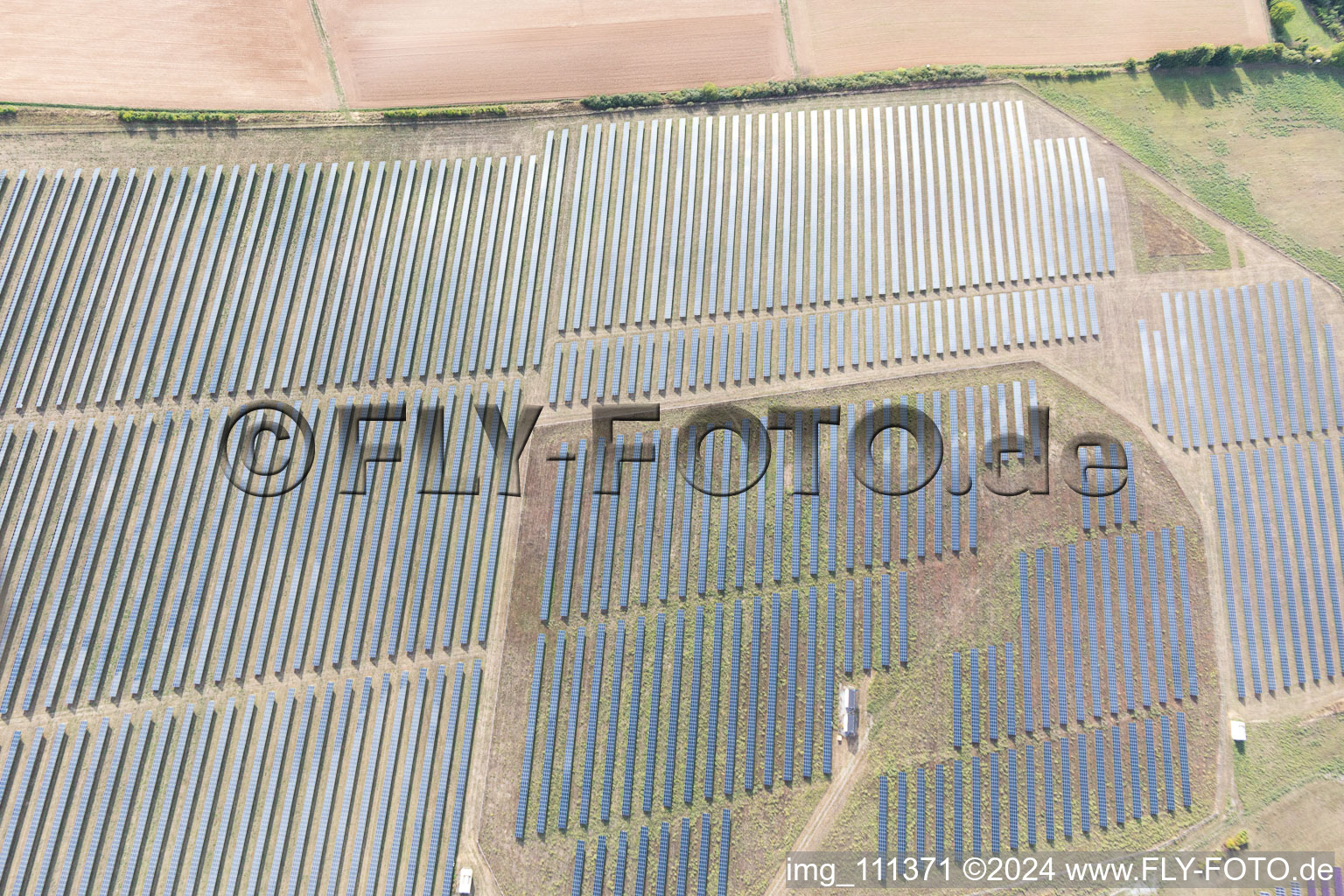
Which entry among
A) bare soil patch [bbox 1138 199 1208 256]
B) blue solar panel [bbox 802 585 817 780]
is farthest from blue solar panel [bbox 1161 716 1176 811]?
bare soil patch [bbox 1138 199 1208 256]

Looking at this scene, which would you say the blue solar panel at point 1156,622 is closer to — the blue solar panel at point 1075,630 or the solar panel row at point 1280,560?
the solar panel row at point 1280,560

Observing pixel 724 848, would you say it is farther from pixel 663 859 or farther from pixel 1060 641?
pixel 1060 641

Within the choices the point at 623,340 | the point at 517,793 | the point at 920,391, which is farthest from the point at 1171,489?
the point at 517,793

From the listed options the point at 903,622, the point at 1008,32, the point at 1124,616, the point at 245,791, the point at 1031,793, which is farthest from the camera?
the point at 1008,32

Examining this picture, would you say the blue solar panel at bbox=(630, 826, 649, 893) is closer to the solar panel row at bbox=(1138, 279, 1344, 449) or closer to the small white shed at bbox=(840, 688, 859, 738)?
the small white shed at bbox=(840, 688, 859, 738)

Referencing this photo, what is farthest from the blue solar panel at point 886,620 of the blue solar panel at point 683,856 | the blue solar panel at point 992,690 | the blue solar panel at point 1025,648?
the blue solar panel at point 683,856

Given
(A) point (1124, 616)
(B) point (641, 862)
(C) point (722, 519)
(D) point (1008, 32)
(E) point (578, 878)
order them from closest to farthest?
(E) point (578, 878)
(B) point (641, 862)
(A) point (1124, 616)
(C) point (722, 519)
(D) point (1008, 32)

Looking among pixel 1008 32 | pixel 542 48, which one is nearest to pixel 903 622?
pixel 1008 32
